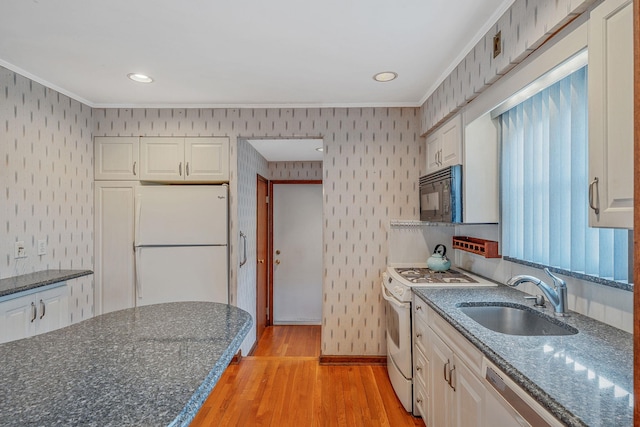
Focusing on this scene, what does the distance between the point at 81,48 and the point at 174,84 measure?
25.4 inches

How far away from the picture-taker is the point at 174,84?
2604 mm

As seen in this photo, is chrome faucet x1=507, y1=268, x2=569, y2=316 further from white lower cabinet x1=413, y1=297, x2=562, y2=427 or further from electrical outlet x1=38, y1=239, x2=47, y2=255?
electrical outlet x1=38, y1=239, x2=47, y2=255

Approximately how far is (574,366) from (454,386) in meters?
0.64

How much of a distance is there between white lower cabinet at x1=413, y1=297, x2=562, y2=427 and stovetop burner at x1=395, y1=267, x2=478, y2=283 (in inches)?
9.5

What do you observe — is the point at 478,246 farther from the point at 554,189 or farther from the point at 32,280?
the point at 32,280

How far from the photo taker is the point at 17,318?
199 cm

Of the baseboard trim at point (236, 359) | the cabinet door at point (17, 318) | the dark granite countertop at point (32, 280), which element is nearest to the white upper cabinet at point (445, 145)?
the baseboard trim at point (236, 359)

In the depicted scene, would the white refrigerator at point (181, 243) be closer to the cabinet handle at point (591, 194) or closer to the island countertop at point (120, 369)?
the island countertop at point (120, 369)

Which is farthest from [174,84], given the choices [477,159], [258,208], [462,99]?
[477,159]

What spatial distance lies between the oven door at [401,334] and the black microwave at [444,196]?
69 cm

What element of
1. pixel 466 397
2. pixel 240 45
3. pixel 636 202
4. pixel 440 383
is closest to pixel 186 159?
pixel 240 45

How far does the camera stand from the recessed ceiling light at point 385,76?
2438 millimetres

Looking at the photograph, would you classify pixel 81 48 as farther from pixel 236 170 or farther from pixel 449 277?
pixel 449 277

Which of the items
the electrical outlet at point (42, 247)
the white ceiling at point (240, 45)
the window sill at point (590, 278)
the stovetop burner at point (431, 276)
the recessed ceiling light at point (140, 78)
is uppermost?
the white ceiling at point (240, 45)
